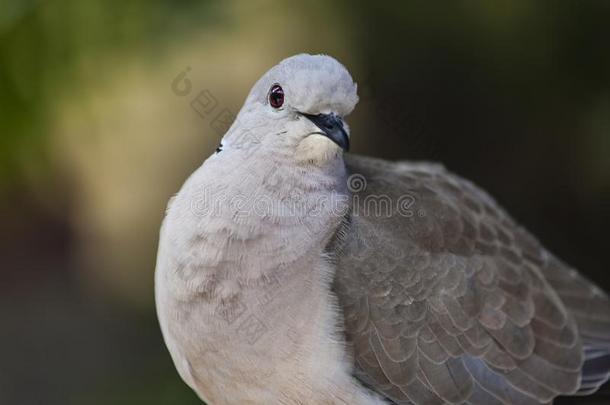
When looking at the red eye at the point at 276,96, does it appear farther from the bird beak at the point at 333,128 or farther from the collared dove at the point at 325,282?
the bird beak at the point at 333,128

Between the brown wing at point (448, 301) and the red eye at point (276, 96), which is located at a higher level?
the red eye at point (276, 96)

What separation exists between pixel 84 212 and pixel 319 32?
216cm

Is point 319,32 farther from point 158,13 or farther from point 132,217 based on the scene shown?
point 132,217

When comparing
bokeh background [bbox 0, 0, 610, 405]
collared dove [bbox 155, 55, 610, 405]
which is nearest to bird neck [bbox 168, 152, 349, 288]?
collared dove [bbox 155, 55, 610, 405]

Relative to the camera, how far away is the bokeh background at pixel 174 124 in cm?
475

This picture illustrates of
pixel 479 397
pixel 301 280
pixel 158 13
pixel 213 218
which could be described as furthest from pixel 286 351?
pixel 158 13

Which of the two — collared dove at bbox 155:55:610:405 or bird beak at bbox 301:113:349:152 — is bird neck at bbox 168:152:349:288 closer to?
collared dove at bbox 155:55:610:405

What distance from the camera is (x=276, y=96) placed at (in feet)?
9.68

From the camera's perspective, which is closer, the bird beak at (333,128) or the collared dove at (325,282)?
the bird beak at (333,128)

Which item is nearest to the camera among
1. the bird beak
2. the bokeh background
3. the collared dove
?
the bird beak

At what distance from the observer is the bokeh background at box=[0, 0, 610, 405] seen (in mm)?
4754

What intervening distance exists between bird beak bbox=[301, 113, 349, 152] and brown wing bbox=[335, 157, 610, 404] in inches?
18.3

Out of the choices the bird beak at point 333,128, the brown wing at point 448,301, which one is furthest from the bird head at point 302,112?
the brown wing at point 448,301

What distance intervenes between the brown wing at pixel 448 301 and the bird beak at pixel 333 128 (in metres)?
0.47
